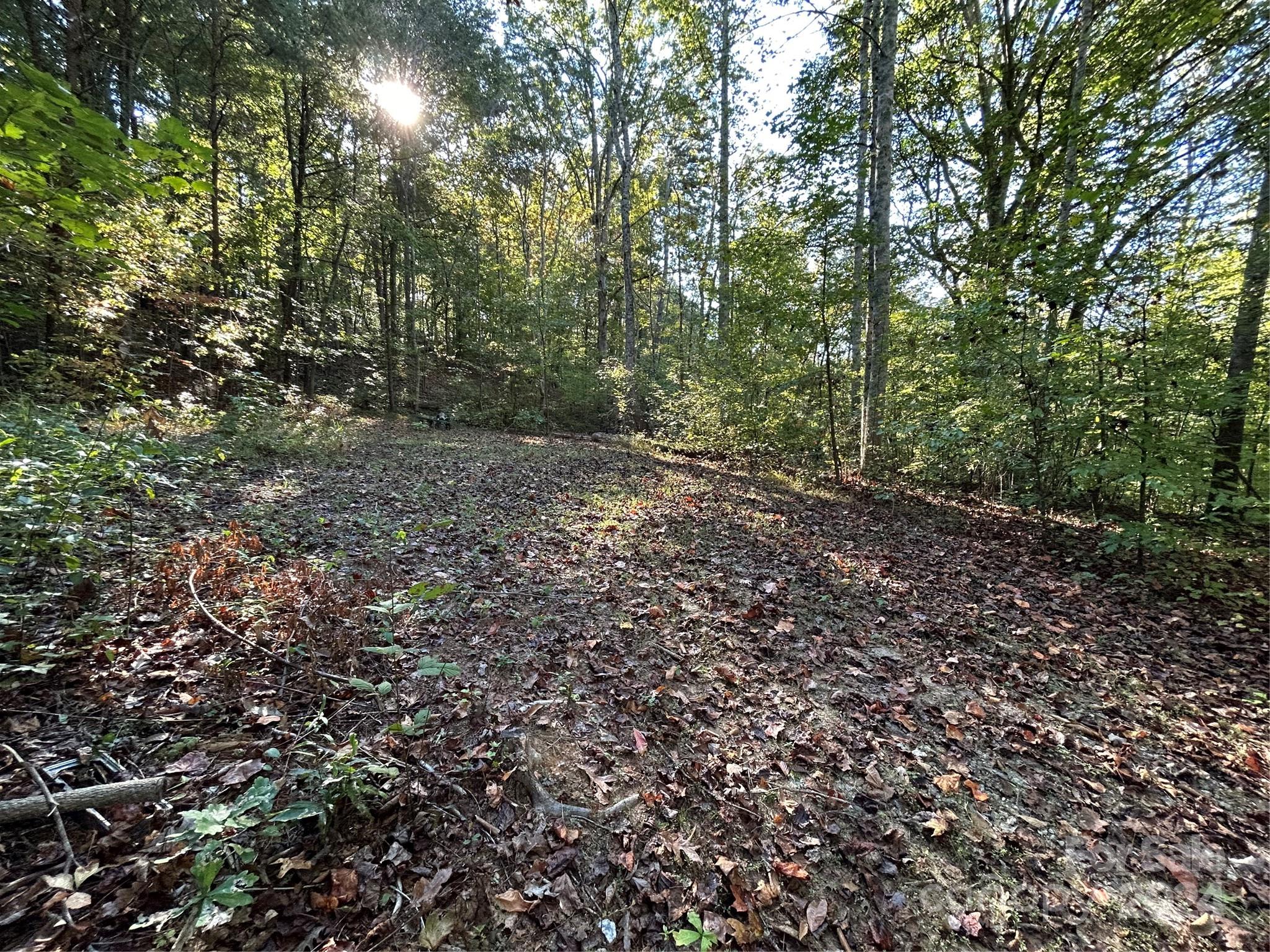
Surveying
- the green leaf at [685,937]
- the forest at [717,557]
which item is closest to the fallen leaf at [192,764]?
the forest at [717,557]

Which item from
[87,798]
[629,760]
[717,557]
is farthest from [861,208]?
[87,798]

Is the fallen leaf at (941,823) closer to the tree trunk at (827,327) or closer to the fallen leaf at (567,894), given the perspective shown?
the fallen leaf at (567,894)

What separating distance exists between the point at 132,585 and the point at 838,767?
4.45 m

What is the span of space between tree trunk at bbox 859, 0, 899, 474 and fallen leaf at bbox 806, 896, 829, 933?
27.7ft

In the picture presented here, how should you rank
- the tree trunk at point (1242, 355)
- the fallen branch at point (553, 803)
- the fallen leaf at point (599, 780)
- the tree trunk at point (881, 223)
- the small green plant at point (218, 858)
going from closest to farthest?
the small green plant at point (218, 858) < the fallen branch at point (553, 803) < the fallen leaf at point (599, 780) < the tree trunk at point (1242, 355) < the tree trunk at point (881, 223)

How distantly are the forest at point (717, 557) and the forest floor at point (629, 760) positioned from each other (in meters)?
0.02

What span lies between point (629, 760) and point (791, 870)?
892mm

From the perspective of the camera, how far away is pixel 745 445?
37.6 feet

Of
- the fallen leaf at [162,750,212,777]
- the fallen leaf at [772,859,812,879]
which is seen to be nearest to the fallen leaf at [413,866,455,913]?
the fallen leaf at [162,750,212,777]

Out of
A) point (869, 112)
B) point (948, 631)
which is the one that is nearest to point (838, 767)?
point (948, 631)

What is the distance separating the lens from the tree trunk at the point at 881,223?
8.17 m

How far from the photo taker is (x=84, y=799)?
1788 mm

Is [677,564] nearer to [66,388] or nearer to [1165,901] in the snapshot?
[1165,901]

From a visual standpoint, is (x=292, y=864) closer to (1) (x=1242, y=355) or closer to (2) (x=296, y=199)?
(1) (x=1242, y=355)
